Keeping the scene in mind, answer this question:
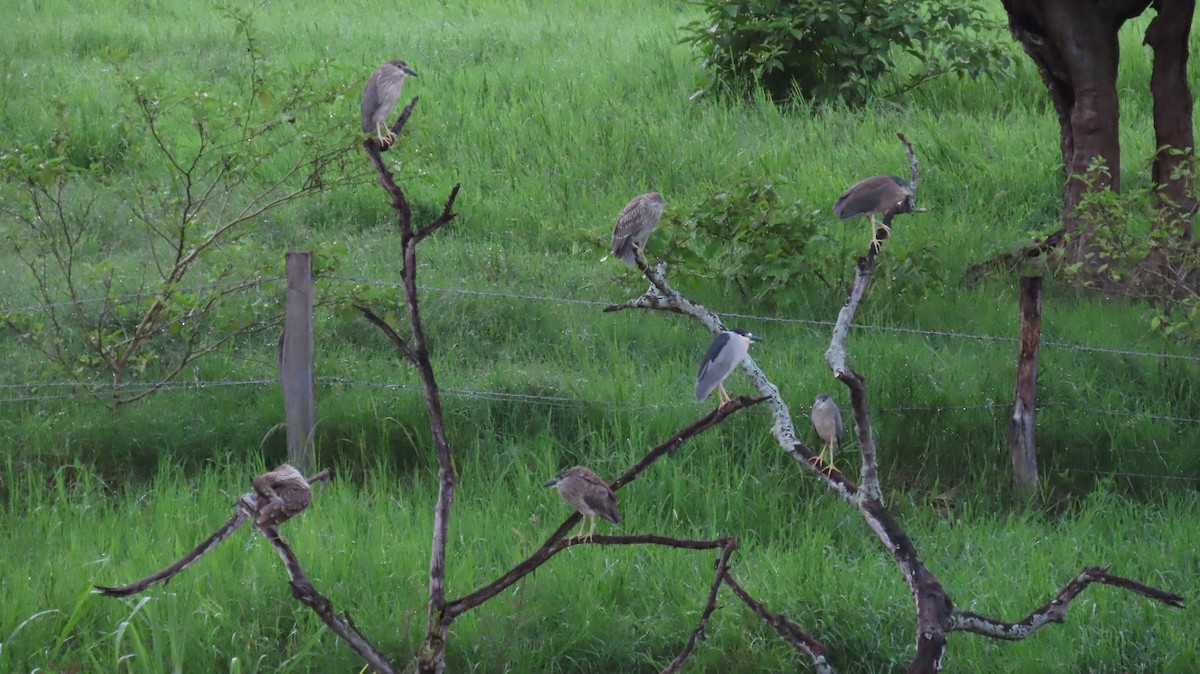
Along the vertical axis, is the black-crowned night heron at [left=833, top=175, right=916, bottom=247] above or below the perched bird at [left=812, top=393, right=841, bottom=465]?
above

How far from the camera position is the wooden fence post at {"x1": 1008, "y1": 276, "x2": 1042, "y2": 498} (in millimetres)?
5980

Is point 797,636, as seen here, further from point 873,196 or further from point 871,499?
point 873,196

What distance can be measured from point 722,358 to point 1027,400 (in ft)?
8.08

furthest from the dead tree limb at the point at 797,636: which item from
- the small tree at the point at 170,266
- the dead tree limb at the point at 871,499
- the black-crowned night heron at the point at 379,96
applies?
the small tree at the point at 170,266

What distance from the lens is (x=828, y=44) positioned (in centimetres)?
1097

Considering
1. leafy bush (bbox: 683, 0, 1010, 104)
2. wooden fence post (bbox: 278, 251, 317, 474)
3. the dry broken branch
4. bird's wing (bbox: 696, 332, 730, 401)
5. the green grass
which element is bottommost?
the green grass

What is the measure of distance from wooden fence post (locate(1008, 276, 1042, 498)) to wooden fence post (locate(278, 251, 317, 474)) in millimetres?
3381

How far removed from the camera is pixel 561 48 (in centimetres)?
1351

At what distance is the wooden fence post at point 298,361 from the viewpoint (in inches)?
240

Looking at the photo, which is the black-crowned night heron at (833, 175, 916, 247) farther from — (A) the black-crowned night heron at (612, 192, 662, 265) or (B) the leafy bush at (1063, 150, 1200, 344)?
(B) the leafy bush at (1063, 150, 1200, 344)

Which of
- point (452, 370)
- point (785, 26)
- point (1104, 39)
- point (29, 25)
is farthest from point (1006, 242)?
point (29, 25)

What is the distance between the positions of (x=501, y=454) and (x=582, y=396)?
58cm

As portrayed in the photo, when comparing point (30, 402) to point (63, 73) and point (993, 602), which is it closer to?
point (993, 602)

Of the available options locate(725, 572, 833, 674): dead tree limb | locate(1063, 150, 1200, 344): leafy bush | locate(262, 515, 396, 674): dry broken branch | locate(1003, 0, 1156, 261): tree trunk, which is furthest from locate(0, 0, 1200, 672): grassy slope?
locate(725, 572, 833, 674): dead tree limb
